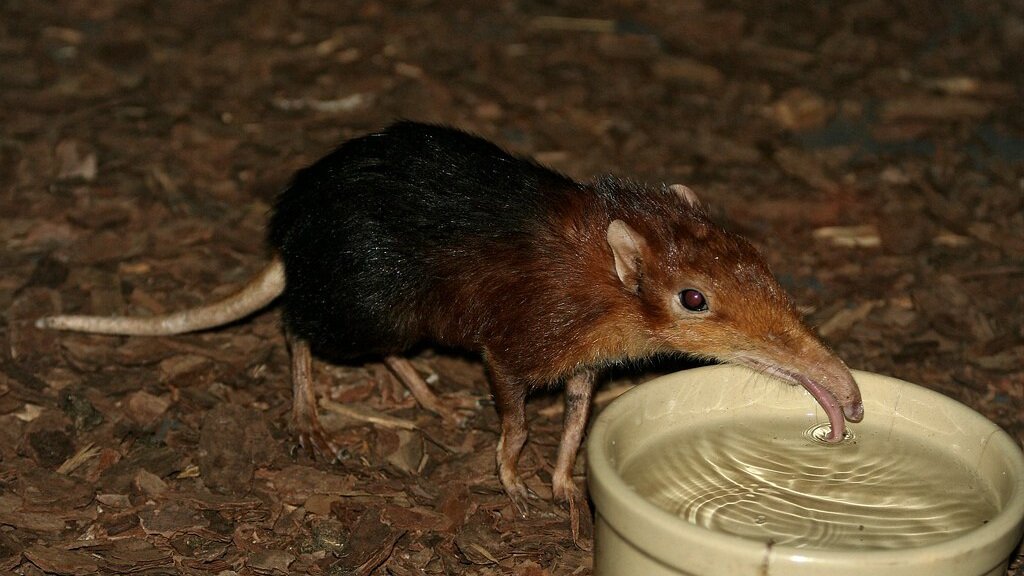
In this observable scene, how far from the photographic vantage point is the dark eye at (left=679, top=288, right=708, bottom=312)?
16.3 ft

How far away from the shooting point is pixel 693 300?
495 centimetres

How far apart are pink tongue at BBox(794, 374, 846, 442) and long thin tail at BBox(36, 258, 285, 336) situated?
8.55ft

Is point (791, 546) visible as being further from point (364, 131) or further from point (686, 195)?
point (364, 131)

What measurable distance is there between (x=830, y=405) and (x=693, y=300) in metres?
0.66

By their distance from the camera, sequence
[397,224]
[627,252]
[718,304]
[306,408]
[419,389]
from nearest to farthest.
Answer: [718,304] → [627,252] → [397,224] → [306,408] → [419,389]

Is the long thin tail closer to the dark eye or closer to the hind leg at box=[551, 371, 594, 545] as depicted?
the hind leg at box=[551, 371, 594, 545]

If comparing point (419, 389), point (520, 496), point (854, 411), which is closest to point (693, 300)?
point (854, 411)

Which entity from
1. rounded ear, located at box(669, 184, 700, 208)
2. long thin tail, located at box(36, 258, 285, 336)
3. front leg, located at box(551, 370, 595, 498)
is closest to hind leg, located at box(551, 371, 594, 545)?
front leg, located at box(551, 370, 595, 498)

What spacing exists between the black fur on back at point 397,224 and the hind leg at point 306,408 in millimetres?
275

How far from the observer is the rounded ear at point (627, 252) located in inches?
197

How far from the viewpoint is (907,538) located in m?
4.37

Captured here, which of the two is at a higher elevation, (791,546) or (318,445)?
(791,546)

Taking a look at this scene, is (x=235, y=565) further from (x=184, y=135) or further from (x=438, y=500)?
(x=184, y=135)

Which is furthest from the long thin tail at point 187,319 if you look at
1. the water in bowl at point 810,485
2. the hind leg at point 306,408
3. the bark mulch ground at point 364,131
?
the water in bowl at point 810,485
